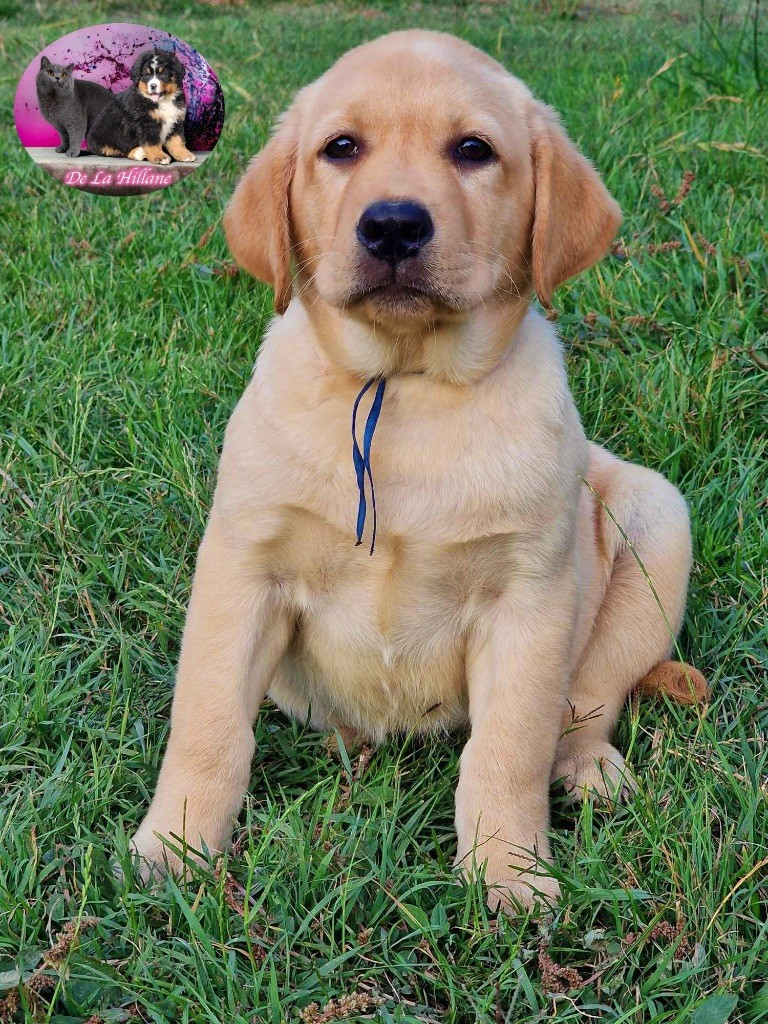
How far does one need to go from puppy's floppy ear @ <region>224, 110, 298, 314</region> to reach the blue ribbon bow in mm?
288

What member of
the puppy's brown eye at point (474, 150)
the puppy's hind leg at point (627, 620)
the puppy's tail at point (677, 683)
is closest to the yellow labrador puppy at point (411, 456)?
the puppy's brown eye at point (474, 150)

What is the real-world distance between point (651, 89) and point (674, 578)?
12.1 feet

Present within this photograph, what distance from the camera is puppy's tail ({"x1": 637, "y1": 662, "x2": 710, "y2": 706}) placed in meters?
2.74

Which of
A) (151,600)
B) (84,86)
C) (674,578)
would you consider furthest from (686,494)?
(84,86)

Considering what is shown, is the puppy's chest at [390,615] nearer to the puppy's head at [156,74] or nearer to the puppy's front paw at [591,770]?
the puppy's front paw at [591,770]

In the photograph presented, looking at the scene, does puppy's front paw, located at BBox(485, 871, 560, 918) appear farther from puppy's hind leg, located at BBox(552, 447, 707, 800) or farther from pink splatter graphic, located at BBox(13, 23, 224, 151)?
pink splatter graphic, located at BBox(13, 23, 224, 151)

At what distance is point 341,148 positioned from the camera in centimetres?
241

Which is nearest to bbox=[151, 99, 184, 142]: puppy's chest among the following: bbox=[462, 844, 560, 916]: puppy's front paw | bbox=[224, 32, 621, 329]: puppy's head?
bbox=[224, 32, 621, 329]: puppy's head

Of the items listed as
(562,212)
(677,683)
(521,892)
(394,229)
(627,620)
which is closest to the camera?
(394,229)

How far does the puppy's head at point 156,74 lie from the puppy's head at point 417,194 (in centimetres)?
208

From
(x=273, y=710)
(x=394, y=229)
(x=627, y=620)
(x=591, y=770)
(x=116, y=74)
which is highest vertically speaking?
(x=394, y=229)

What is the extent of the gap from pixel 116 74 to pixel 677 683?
3260 mm

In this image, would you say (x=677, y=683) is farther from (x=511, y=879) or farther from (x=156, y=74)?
(x=156, y=74)

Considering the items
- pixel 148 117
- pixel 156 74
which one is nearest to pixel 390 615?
pixel 148 117
